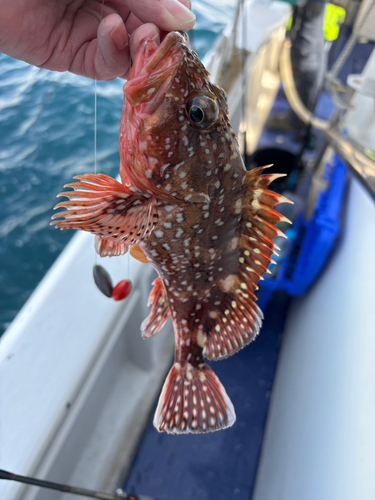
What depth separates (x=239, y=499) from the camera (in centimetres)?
230

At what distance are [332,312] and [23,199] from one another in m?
2.17

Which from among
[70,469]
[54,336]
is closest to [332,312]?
[54,336]

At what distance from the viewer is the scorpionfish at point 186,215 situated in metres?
0.87

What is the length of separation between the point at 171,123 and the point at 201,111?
0.09 m

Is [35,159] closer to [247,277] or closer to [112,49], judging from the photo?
[112,49]

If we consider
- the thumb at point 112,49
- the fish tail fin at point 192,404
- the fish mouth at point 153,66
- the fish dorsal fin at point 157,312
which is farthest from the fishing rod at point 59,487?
→ the thumb at point 112,49

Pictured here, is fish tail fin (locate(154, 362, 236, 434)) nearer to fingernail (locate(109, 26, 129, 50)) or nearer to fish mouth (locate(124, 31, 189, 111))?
fish mouth (locate(124, 31, 189, 111))

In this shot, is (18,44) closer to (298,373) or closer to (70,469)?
(70,469)

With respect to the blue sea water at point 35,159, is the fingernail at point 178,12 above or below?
above

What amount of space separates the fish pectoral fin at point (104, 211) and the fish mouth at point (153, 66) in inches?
9.4

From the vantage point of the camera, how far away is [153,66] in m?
0.86

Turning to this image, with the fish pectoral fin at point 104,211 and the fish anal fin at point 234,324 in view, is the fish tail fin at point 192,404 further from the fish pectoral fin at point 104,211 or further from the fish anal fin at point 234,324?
the fish pectoral fin at point 104,211

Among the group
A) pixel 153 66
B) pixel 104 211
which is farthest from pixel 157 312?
pixel 153 66

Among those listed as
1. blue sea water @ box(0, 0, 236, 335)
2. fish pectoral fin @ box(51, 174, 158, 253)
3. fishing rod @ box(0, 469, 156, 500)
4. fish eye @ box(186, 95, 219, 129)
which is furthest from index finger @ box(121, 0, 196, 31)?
fishing rod @ box(0, 469, 156, 500)
